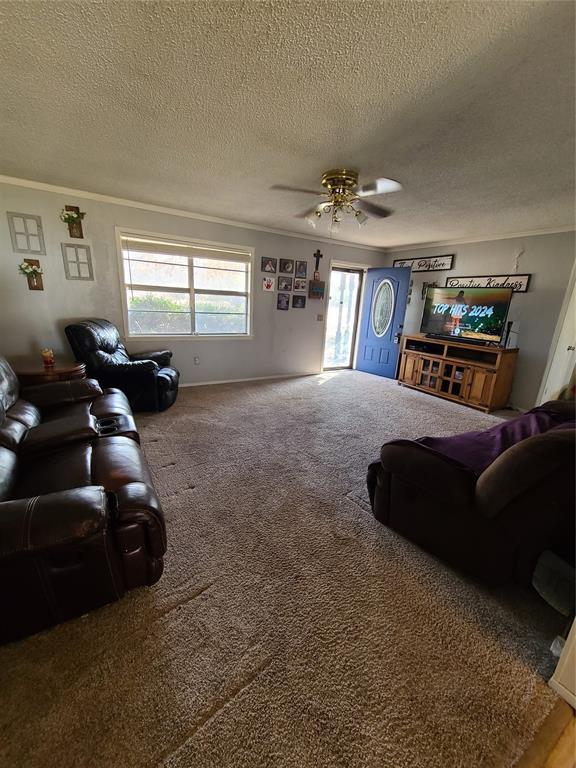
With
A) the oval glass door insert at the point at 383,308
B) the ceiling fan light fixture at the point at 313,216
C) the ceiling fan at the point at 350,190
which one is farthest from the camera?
the oval glass door insert at the point at 383,308

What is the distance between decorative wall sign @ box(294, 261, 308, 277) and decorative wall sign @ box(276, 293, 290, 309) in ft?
1.23

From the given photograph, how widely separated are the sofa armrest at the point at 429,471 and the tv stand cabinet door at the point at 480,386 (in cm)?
299

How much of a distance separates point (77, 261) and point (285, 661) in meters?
4.18

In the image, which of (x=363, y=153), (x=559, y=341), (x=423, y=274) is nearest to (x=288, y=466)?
(x=363, y=153)

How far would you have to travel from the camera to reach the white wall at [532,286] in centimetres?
372

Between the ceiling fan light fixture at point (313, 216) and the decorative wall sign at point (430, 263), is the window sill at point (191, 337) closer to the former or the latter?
the ceiling fan light fixture at point (313, 216)

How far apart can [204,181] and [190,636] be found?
11.0ft

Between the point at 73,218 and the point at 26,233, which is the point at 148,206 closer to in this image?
the point at 73,218

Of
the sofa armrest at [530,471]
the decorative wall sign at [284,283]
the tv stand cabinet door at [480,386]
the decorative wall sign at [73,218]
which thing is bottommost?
the tv stand cabinet door at [480,386]

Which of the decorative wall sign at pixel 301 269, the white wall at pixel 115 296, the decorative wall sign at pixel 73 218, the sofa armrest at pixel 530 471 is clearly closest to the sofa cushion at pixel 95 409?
the white wall at pixel 115 296

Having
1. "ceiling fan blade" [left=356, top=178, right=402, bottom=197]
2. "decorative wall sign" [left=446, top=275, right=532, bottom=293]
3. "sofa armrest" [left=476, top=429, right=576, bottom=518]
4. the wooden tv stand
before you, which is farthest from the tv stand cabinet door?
"sofa armrest" [left=476, top=429, right=576, bottom=518]

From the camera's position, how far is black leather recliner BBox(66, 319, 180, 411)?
10.4 ft

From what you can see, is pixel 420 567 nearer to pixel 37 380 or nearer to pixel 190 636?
pixel 190 636

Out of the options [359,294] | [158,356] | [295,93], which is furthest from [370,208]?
[359,294]
